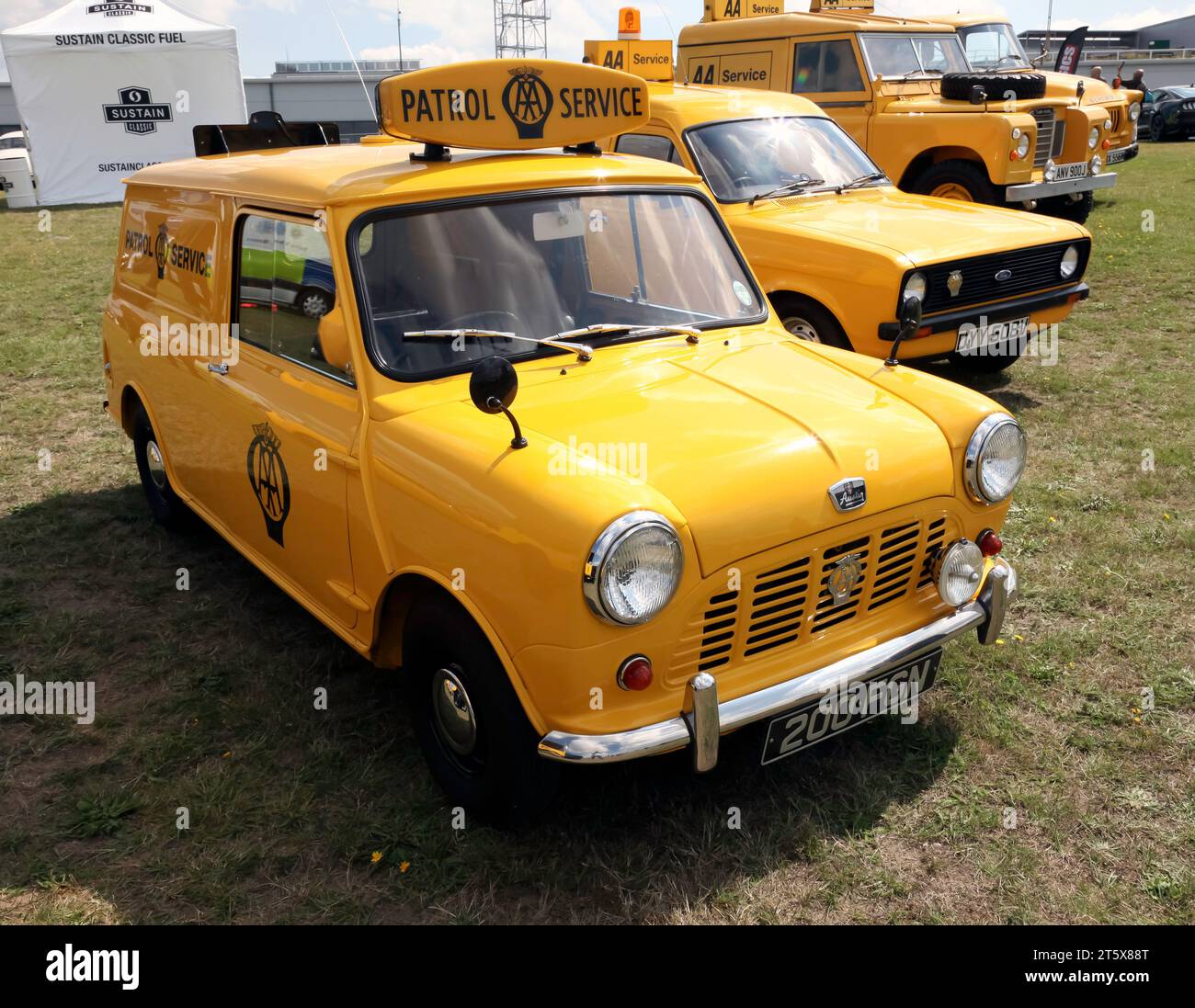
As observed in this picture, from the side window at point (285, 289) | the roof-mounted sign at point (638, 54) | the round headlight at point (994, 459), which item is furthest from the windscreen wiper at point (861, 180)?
the side window at point (285, 289)

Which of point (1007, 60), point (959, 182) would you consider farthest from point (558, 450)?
point (1007, 60)

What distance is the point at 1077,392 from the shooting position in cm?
729

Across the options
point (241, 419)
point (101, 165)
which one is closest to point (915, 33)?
point (241, 419)

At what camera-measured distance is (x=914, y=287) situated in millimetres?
6078

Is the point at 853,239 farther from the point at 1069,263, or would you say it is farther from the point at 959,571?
the point at 959,571

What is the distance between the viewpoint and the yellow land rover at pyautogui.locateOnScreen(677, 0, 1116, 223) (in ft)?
31.5

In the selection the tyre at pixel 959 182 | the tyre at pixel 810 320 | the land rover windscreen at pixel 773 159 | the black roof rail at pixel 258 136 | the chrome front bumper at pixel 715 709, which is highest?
the black roof rail at pixel 258 136

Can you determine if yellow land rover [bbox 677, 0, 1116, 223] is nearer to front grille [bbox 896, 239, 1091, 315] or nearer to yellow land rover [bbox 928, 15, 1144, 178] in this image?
yellow land rover [bbox 928, 15, 1144, 178]

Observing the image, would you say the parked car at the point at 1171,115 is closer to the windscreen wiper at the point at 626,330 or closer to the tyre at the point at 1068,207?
the tyre at the point at 1068,207

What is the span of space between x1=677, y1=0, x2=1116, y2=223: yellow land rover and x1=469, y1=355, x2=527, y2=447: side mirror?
8100 mm

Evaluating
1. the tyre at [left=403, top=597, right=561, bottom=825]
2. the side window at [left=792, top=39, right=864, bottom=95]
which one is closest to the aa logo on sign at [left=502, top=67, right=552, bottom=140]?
→ the tyre at [left=403, top=597, right=561, bottom=825]

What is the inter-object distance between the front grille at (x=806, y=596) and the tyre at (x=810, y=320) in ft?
10.6

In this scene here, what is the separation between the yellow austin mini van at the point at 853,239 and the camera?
620cm

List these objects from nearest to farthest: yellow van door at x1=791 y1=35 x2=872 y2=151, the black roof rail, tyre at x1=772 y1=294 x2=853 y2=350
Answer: the black roof rail < tyre at x1=772 y1=294 x2=853 y2=350 < yellow van door at x1=791 y1=35 x2=872 y2=151
